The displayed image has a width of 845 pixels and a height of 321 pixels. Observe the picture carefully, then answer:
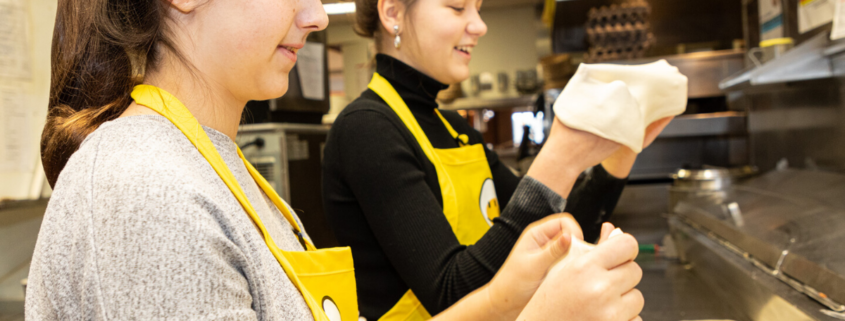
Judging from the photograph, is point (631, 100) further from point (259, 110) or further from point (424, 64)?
point (259, 110)

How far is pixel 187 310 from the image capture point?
1.38ft

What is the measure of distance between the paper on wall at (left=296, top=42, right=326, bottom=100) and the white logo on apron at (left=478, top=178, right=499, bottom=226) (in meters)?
1.19

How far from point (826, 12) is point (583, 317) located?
1.90 metres

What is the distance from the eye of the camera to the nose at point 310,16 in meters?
0.66

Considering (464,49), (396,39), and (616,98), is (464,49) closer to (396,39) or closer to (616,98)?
(396,39)

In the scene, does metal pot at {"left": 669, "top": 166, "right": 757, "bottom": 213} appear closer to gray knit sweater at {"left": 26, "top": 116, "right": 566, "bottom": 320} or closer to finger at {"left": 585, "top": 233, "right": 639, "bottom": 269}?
finger at {"left": 585, "top": 233, "right": 639, "bottom": 269}

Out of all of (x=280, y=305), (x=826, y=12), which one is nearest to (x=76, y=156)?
(x=280, y=305)

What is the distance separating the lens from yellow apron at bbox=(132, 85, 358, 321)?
56 cm

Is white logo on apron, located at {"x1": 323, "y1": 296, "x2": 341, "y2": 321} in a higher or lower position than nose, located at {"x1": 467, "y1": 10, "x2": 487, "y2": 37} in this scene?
lower

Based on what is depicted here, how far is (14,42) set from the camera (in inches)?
68.3

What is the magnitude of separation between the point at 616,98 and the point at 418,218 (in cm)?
37

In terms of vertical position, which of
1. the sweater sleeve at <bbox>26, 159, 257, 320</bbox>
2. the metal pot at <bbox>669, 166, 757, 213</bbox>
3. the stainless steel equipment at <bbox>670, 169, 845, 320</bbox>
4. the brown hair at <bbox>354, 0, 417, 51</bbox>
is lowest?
the metal pot at <bbox>669, 166, 757, 213</bbox>

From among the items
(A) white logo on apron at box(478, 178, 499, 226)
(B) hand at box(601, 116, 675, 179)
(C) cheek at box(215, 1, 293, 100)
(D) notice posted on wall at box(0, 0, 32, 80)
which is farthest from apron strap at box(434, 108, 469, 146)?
(D) notice posted on wall at box(0, 0, 32, 80)

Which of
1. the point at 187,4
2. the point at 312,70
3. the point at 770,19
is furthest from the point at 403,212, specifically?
the point at 770,19
